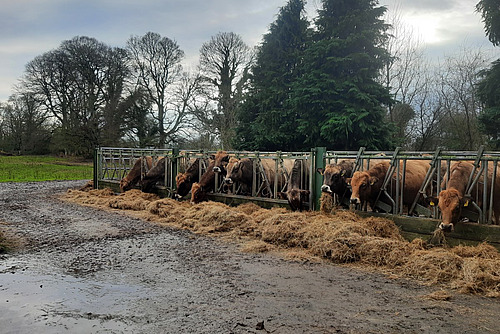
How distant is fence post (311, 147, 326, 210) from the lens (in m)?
9.20

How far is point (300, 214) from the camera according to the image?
830 cm

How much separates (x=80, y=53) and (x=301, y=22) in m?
21.9

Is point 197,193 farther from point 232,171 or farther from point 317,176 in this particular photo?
point 317,176

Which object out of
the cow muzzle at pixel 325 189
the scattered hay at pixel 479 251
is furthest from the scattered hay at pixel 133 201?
the scattered hay at pixel 479 251

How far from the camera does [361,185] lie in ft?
26.2

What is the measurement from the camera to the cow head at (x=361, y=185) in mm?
7957

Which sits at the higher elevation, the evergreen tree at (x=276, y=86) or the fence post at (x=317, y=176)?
the evergreen tree at (x=276, y=86)

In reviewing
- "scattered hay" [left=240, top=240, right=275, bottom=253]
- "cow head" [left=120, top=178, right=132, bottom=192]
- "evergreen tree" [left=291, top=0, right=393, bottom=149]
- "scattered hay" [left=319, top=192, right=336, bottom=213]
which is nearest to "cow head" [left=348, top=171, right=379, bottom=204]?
Result: "scattered hay" [left=319, top=192, right=336, bottom=213]

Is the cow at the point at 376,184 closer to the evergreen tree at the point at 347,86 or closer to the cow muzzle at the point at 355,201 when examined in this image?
the cow muzzle at the point at 355,201

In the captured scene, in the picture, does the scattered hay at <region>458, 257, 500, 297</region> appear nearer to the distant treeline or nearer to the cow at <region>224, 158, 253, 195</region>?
the cow at <region>224, 158, 253, 195</region>

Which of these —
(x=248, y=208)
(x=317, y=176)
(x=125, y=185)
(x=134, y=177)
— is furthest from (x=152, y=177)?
(x=317, y=176)

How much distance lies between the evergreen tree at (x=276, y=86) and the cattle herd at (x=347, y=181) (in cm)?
995

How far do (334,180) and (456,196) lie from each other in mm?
2668

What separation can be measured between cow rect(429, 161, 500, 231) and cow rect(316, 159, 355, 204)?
2.16m
